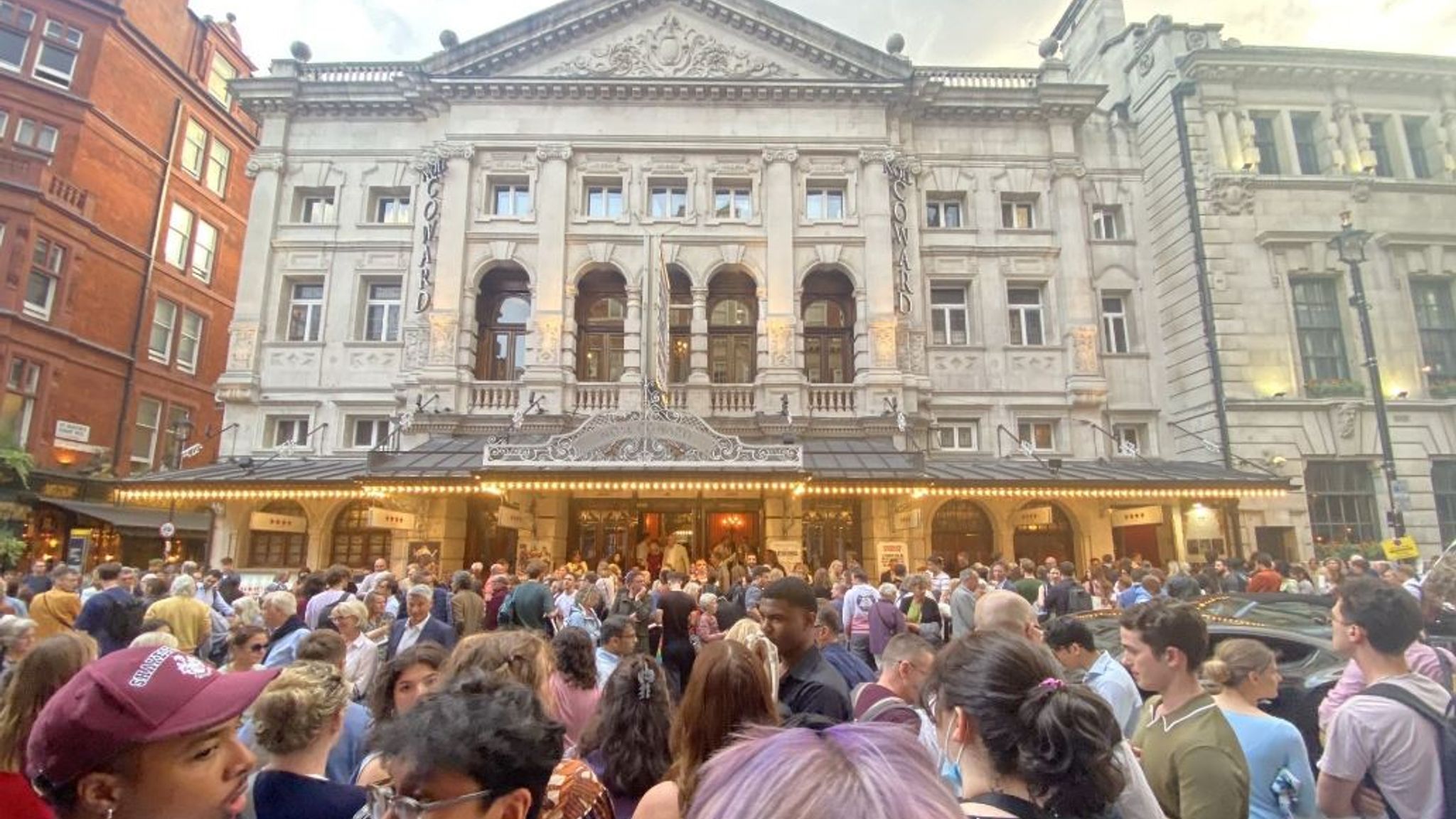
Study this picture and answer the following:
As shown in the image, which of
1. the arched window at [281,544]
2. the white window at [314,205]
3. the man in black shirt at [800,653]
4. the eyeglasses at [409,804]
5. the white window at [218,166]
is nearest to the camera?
the eyeglasses at [409,804]

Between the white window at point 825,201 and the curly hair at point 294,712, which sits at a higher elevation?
the white window at point 825,201

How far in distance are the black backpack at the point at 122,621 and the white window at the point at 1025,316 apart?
2313 centimetres

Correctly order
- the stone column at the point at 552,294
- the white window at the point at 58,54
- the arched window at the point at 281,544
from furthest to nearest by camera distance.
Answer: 1. the white window at the point at 58,54
2. the arched window at the point at 281,544
3. the stone column at the point at 552,294

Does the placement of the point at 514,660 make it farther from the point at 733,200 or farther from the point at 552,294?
the point at 733,200

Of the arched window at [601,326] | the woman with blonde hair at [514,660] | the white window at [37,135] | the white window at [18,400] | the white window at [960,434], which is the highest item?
the white window at [37,135]

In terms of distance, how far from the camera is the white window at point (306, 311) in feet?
79.0

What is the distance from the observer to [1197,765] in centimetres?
325

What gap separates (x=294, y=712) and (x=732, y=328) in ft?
71.1

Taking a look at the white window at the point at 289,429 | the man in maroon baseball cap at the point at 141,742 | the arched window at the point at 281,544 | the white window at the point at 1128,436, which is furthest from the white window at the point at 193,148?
the white window at the point at 1128,436

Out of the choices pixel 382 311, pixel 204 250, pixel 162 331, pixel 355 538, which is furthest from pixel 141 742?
pixel 204 250

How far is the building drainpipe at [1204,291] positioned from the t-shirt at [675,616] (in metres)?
19.0

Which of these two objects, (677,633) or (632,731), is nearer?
(632,731)

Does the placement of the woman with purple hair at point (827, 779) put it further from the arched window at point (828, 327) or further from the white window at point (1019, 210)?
the white window at point (1019, 210)

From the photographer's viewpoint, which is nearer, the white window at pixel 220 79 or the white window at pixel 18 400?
the white window at pixel 18 400
